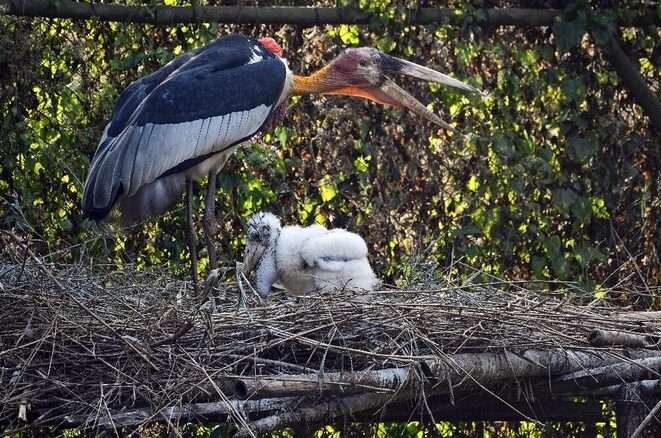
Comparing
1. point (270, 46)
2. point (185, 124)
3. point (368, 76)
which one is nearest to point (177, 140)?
point (185, 124)

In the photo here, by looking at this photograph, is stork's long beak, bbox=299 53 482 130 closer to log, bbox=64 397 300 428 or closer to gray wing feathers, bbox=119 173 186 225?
gray wing feathers, bbox=119 173 186 225

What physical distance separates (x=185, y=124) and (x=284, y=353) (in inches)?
47.7

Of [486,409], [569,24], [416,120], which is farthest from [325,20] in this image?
[486,409]

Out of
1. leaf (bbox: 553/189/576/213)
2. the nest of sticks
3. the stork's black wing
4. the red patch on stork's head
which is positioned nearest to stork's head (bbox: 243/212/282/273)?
the stork's black wing

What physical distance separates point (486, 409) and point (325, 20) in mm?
1800

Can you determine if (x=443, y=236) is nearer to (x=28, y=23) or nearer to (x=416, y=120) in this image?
(x=416, y=120)

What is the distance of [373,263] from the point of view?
246 inches

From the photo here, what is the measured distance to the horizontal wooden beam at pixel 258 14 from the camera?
5.82m

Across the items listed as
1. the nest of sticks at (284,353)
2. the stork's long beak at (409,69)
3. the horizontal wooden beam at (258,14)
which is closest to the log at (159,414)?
the nest of sticks at (284,353)

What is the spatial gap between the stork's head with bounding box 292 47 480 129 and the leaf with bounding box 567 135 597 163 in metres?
0.80

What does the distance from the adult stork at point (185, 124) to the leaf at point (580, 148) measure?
1420mm

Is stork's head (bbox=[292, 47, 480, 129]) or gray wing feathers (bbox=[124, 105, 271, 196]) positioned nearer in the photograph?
gray wing feathers (bbox=[124, 105, 271, 196])

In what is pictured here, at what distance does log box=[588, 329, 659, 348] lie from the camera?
4293 mm

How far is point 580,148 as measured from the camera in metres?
6.48
